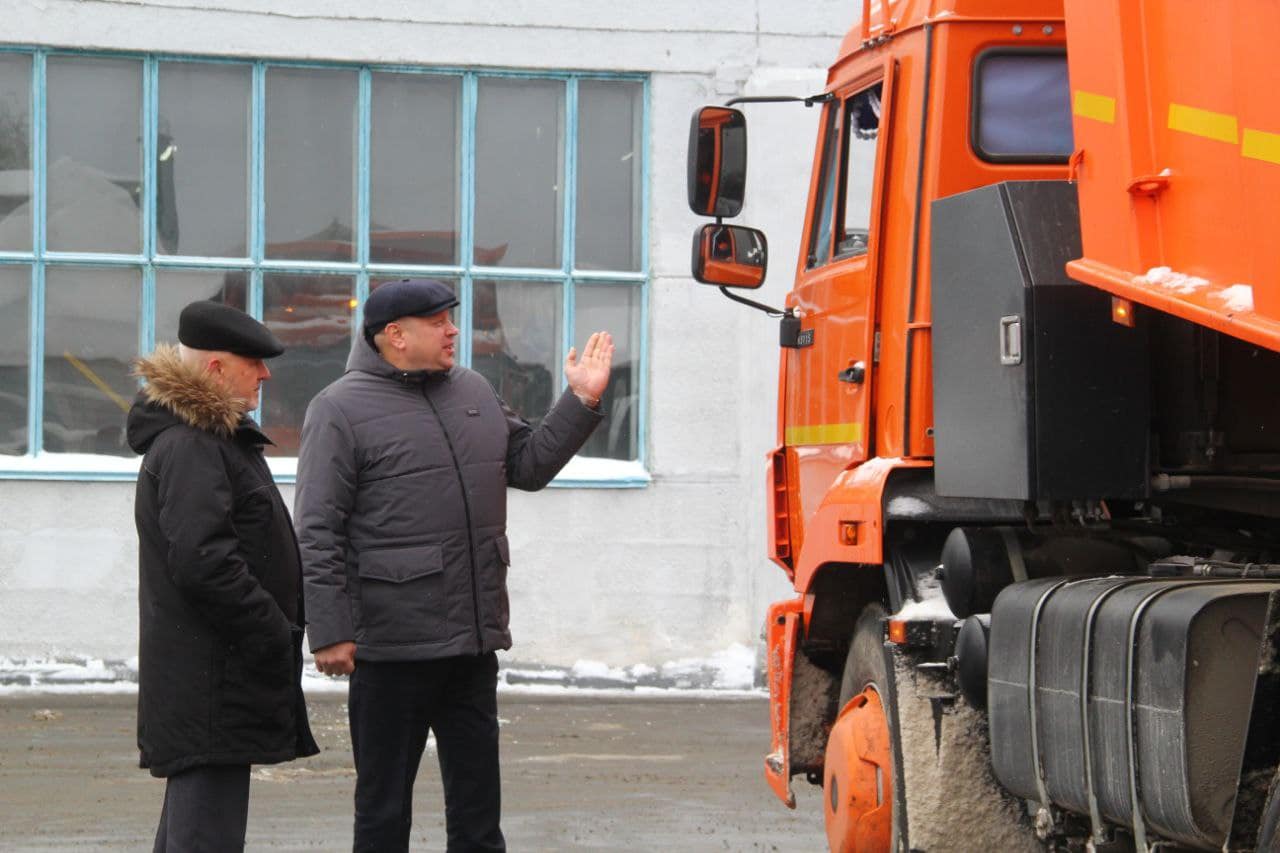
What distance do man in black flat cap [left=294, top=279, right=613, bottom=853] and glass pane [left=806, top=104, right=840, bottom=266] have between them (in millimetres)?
1180

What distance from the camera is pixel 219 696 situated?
4.95 meters

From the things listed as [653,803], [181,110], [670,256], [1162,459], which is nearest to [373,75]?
[181,110]

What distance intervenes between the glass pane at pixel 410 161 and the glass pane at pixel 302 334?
0.36 metres

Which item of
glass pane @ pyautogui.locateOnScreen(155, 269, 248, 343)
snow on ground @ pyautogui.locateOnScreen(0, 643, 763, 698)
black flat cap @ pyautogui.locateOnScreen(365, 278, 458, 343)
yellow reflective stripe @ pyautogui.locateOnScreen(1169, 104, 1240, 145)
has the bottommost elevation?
snow on ground @ pyautogui.locateOnScreen(0, 643, 763, 698)

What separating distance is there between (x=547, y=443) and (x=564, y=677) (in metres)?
5.66

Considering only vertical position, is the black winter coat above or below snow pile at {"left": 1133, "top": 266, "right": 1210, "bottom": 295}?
below

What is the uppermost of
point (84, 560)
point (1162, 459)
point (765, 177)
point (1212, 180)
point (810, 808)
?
point (765, 177)

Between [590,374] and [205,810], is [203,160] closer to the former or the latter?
[590,374]

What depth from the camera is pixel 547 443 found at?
20.2ft

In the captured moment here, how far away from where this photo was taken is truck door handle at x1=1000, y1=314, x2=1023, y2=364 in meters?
4.57

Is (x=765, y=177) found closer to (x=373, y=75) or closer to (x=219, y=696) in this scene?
(x=373, y=75)

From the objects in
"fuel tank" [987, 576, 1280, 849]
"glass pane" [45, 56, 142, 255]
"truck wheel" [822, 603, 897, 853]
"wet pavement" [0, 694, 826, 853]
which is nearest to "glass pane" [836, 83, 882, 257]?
"truck wheel" [822, 603, 897, 853]

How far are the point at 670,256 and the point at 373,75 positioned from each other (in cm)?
209

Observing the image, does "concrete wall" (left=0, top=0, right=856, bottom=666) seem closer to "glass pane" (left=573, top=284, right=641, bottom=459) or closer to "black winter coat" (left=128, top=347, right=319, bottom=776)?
"glass pane" (left=573, top=284, right=641, bottom=459)
